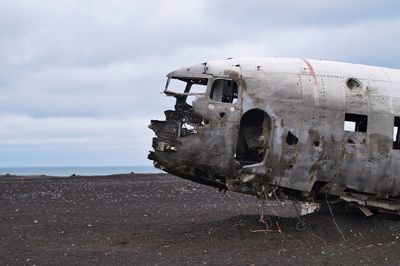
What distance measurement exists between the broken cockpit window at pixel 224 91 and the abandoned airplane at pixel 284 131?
0.09 feet

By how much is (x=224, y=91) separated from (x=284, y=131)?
6.51 feet

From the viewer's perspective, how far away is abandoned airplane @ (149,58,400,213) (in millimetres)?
14016

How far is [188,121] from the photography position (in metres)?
14.5

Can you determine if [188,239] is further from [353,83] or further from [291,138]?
[353,83]

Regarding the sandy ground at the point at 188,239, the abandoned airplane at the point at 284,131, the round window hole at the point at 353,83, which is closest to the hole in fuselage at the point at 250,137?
the abandoned airplane at the point at 284,131

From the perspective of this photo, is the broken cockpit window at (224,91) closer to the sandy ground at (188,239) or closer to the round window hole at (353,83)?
the round window hole at (353,83)

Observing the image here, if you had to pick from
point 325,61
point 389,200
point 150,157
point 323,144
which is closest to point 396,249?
point 389,200

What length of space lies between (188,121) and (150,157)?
141 cm

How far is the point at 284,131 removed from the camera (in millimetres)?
14227

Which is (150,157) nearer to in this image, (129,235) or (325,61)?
(129,235)

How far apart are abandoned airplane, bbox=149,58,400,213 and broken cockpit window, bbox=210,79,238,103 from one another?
3cm

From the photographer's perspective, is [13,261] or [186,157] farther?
[186,157]

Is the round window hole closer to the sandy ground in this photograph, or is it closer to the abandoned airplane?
the abandoned airplane

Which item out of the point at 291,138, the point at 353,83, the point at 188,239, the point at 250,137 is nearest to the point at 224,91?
the point at 250,137
